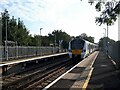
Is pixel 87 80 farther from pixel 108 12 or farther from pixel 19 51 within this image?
pixel 19 51

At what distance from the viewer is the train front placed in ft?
120

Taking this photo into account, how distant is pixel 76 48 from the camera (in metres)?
36.9

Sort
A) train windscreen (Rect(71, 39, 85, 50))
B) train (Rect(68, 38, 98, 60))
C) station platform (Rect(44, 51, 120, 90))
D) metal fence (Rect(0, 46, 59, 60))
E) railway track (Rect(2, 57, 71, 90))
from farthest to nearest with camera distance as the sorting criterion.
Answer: metal fence (Rect(0, 46, 59, 60)) → train windscreen (Rect(71, 39, 85, 50)) → train (Rect(68, 38, 98, 60)) → railway track (Rect(2, 57, 71, 90)) → station platform (Rect(44, 51, 120, 90))

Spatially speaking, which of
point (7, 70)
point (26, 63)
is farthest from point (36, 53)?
point (7, 70)

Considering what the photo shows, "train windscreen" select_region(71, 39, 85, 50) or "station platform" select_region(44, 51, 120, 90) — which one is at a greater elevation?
"train windscreen" select_region(71, 39, 85, 50)

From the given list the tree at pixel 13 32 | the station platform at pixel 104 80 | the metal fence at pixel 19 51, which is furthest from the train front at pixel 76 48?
the tree at pixel 13 32

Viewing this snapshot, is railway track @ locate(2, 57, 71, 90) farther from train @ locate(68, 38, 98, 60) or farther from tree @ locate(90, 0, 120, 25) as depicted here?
train @ locate(68, 38, 98, 60)

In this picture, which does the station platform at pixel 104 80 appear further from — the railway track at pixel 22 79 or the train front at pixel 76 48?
the train front at pixel 76 48

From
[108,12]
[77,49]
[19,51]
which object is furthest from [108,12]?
[19,51]

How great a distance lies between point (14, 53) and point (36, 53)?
1194 cm

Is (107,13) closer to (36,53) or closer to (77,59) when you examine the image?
(77,59)

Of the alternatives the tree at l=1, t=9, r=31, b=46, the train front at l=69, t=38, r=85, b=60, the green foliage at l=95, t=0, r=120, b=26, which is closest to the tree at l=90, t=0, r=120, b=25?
the green foliage at l=95, t=0, r=120, b=26

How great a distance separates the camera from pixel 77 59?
122 feet

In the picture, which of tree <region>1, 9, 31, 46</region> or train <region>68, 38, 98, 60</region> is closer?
train <region>68, 38, 98, 60</region>
